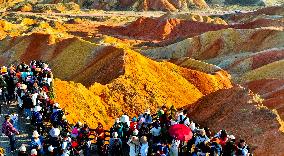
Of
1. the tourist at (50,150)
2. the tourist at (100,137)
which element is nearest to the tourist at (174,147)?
the tourist at (100,137)

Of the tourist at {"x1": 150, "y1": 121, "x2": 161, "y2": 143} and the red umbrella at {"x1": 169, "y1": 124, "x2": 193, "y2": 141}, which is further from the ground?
the red umbrella at {"x1": 169, "y1": 124, "x2": 193, "y2": 141}

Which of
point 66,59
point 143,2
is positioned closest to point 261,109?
point 66,59

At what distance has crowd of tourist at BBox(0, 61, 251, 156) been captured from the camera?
19366 mm

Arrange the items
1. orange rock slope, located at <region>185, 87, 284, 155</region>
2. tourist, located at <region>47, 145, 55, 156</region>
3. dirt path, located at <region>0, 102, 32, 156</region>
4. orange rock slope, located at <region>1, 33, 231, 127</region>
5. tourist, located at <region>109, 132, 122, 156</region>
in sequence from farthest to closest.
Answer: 1. orange rock slope, located at <region>1, 33, 231, 127</region>
2. orange rock slope, located at <region>185, 87, 284, 155</region>
3. dirt path, located at <region>0, 102, 32, 156</region>
4. tourist, located at <region>109, 132, 122, 156</region>
5. tourist, located at <region>47, 145, 55, 156</region>

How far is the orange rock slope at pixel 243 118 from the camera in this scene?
2767cm

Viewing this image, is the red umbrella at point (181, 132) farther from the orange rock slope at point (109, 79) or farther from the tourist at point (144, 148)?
the orange rock slope at point (109, 79)

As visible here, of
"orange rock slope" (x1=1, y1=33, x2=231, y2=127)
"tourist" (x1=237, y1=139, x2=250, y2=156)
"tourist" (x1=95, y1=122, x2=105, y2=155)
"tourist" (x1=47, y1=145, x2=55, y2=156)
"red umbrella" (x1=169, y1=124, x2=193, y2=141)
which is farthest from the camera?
"orange rock slope" (x1=1, y1=33, x2=231, y2=127)

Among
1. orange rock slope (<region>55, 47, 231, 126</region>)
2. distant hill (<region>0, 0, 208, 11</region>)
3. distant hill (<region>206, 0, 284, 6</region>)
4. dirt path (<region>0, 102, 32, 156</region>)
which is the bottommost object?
distant hill (<region>206, 0, 284, 6</region>)

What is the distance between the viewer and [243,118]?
103ft

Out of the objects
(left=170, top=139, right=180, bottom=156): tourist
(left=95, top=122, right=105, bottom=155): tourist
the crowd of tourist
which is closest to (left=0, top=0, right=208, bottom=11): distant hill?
the crowd of tourist

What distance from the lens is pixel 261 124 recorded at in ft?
97.0

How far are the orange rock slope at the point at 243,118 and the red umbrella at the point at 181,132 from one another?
904cm

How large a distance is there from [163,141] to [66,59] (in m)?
34.2

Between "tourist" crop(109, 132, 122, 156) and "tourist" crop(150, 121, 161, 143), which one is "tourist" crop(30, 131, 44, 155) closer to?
"tourist" crop(109, 132, 122, 156)
